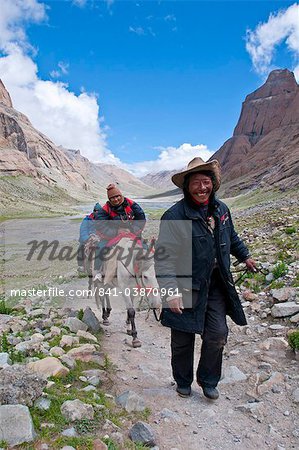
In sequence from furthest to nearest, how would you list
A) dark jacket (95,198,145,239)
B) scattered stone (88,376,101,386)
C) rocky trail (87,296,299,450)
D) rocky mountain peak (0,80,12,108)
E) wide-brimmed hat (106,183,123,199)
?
rocky mountain peak (0,80,12,108), dark jacket (95,198,145,239), wide-brimmed hat (106,183,123,199), scattered stone (88,376,101,386), rocky trail (87,296,299,450)

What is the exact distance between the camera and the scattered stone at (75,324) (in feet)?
21.3

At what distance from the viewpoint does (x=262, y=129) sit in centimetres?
15688

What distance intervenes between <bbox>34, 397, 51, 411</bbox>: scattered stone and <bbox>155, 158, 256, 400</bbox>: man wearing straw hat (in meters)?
1.53

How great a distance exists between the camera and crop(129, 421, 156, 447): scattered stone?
3.38 m

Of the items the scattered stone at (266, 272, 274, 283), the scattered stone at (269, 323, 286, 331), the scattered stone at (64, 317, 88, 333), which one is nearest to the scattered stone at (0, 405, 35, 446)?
the scattered stone at (64, 317, 88, 333)

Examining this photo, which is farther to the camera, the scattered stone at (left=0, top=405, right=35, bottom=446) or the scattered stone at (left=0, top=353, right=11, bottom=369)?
the scattered stone at (left=0, top=353, right=11, bottom=369)

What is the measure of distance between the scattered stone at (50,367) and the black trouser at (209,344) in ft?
4.74

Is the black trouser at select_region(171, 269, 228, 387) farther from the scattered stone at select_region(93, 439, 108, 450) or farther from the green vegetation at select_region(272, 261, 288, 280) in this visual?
the green vegetation at select_region(272, 261, 288, 280)

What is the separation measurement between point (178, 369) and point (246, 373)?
1244mm

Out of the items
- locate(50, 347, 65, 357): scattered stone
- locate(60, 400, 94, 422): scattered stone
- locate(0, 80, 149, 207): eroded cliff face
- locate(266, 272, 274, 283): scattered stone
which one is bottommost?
locate(50, 347, 65, 357): scattered stone

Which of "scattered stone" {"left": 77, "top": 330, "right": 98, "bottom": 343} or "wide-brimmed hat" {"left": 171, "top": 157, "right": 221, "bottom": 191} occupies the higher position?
"wide-brimmed hat" {"left": 171, "top": 157, "right": 221, "bottom": 191}

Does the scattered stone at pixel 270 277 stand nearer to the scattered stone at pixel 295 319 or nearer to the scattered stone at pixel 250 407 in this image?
the scattered stone at pixel 295 319

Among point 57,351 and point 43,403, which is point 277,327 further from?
point 43,403

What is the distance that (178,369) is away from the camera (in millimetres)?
4387
